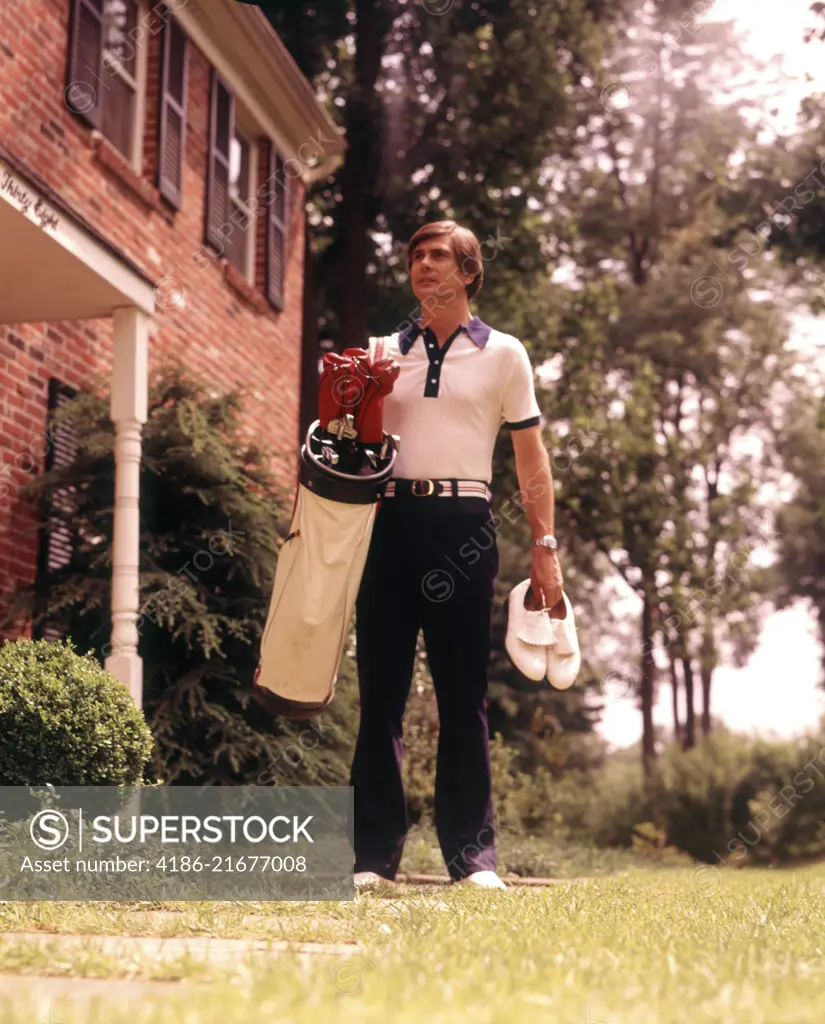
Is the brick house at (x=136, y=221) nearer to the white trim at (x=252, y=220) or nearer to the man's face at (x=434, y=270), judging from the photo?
the white trim at (x=252, y=220)

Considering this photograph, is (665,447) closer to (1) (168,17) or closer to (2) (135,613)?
(1) (168,17)

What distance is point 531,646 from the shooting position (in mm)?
4867

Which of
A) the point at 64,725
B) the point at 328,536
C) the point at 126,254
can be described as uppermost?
the point at 126,254

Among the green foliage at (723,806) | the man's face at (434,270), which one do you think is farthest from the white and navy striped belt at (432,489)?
the green foliage at (723,806)

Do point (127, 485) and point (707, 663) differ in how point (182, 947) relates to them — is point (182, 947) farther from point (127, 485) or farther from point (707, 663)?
point (707, 663)

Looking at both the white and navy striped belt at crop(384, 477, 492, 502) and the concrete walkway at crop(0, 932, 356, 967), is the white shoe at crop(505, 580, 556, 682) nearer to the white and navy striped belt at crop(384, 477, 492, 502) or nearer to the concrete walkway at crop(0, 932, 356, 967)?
the white and navy striped belt at crop(384, 477, 492, 502)

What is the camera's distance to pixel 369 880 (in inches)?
185

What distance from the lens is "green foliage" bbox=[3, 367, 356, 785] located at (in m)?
7.29

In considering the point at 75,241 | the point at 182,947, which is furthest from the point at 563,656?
the point at 75,241

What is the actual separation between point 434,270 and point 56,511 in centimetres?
377

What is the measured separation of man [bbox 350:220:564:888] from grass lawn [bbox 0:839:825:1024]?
67 cm

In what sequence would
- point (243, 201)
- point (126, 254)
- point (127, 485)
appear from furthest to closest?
point (243, 201), point (126, 254), point (127, 485)

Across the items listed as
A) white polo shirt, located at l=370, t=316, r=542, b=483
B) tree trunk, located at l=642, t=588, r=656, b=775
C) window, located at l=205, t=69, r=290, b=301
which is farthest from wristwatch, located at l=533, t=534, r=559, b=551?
tree trunk, located at l=642, t=588, r=656, b=775

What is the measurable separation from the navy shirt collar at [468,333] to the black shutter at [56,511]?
323 cm
